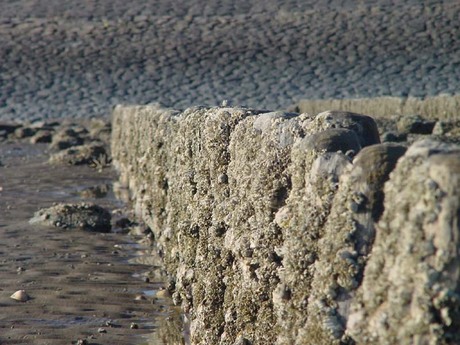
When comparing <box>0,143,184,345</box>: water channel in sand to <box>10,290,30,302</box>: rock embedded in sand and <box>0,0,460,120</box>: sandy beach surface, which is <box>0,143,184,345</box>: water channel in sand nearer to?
<box>10,290,30,302</box>: rock embedded in sand

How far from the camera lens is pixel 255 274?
421 centimetres

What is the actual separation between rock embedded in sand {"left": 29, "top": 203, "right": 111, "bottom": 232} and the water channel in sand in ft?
0.40

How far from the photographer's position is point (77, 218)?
29.4ft

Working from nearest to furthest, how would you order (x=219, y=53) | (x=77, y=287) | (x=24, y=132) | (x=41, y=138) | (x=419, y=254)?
(x=419, y=254), (x=77, y=287), (x=41, y=138), (x=24, y=132), (x=219, y=53)

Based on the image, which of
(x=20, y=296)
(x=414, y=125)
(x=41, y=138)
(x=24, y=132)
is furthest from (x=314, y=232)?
(x=24, y=132)

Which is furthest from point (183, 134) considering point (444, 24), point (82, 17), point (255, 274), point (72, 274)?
point (82, 17)

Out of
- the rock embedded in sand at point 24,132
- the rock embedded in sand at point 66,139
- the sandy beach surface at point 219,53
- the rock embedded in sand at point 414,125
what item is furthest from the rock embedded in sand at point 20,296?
the sandy beach surface at point 219,53

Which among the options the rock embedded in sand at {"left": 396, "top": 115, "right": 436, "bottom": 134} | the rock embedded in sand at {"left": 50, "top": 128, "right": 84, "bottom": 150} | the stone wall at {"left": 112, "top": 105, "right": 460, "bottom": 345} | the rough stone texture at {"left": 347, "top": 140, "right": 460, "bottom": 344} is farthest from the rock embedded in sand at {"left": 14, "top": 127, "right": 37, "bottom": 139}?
the rough stone texture at {"left": 347, "top": 140, "right": 460, "bottom": 344}

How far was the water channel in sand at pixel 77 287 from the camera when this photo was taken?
5523 millimetres

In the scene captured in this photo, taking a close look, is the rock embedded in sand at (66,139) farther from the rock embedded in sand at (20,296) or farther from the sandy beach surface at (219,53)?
the rock embedded in sand at (20,296)

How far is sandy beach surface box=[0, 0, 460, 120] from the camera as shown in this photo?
22.7 m

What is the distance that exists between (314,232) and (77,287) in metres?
3.41

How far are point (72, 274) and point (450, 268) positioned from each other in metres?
4.69

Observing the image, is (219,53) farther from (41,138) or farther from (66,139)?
(66,139)
